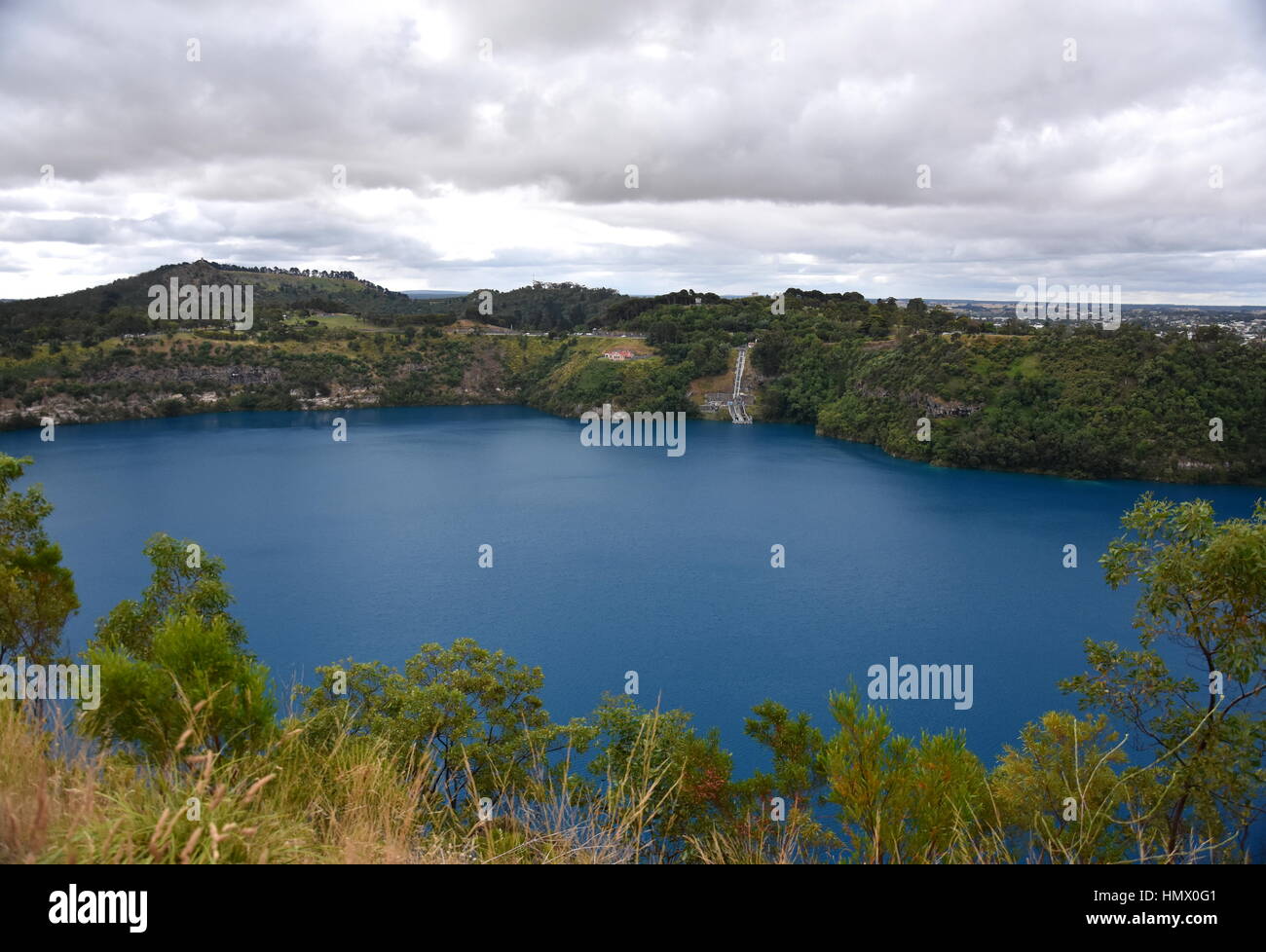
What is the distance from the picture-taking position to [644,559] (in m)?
32.2

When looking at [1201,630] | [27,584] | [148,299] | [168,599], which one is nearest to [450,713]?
[168,599]

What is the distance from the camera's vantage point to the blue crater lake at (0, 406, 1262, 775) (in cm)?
2228

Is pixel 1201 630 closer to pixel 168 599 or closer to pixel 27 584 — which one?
pixel 168 599

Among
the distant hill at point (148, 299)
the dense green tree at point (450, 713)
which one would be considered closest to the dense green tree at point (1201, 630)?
the dense green tree at point (450, 713)

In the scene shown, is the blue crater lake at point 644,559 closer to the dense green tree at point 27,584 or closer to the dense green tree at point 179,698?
the dense green tree at point 27,584

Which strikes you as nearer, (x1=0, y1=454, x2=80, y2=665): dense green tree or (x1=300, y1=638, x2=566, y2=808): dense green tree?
(x1=300, y1=638, x2=566, y2=808): dense green tree

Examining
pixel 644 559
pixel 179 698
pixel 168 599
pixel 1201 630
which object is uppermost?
pixel 179 698

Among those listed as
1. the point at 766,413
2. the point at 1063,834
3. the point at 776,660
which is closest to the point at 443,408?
the point at 766,413

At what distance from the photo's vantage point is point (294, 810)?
438 cm

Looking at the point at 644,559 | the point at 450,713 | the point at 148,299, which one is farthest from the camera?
the point at 148,299

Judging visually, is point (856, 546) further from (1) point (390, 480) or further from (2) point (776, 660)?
(1) point (390, 480)

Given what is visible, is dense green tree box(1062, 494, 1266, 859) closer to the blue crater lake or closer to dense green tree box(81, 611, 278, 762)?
dense green tree box(81, 611, 278, 762)

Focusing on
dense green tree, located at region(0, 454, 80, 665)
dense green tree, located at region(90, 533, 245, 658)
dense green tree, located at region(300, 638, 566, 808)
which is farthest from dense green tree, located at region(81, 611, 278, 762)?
dense green tree, located at region(0, 454, 80, 665)

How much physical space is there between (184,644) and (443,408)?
250 feet
